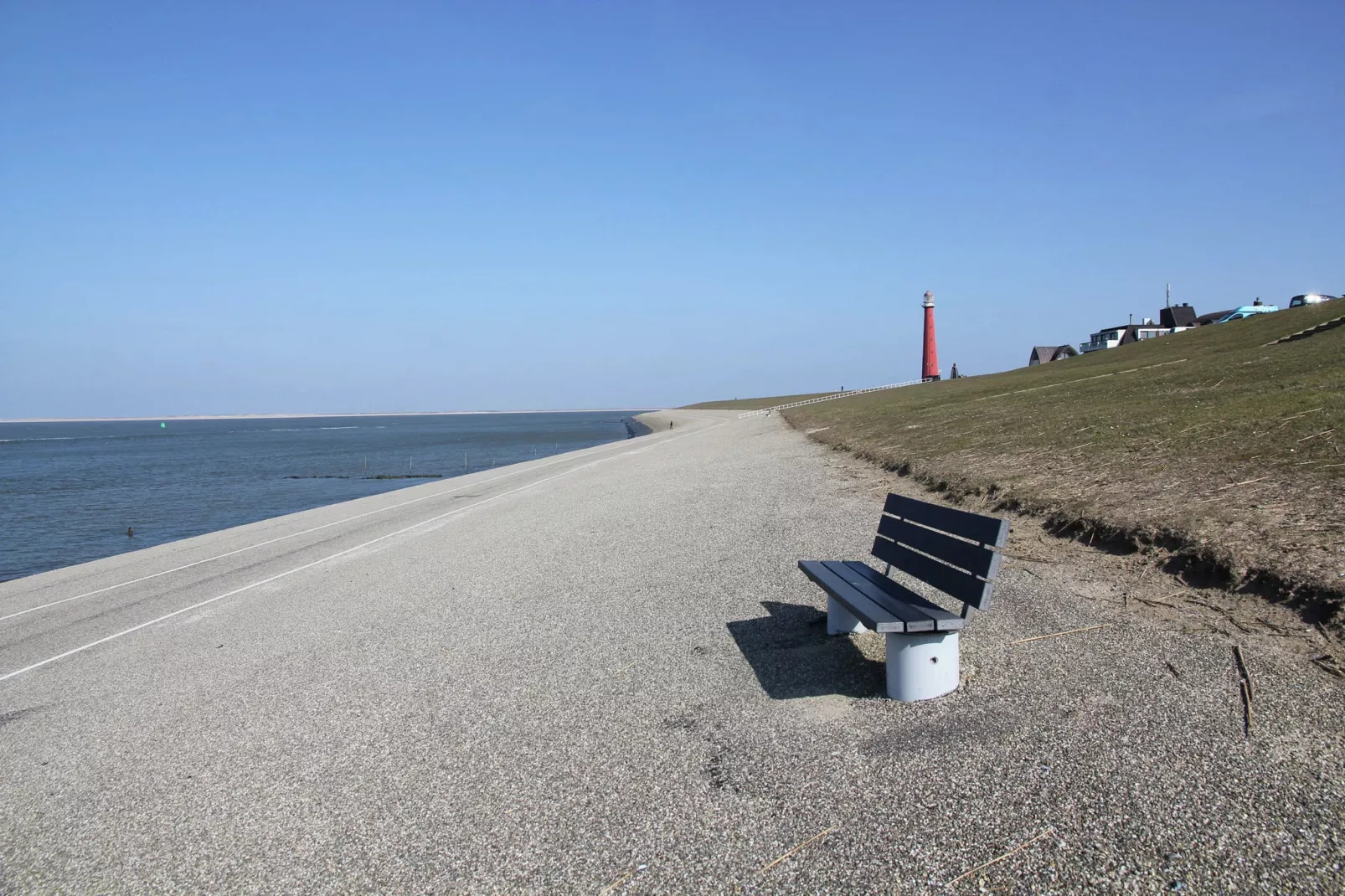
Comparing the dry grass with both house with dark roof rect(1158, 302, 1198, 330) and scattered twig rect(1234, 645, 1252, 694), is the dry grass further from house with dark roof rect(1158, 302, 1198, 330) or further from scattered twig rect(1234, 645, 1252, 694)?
scattered twig rect(1234, 645, 1252, 694)

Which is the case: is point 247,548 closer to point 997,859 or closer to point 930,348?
point 997,859

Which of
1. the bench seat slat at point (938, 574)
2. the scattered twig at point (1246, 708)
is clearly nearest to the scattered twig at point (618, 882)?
the bench seat slat at point (938, 574)

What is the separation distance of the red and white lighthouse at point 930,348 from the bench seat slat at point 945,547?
84290 mm

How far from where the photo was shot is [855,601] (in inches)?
181

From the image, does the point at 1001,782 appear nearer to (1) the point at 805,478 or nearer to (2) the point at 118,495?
(1) the point at 805,478

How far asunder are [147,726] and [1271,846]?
543cm

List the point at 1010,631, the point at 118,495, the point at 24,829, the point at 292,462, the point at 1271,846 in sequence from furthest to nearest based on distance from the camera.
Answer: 1. the point at 292,462
2. the point at 118,495
3. the point at 1010,631
4. the point at 24,829
5. the point at 1271,846

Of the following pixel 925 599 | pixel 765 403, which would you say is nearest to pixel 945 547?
pixel 925 599

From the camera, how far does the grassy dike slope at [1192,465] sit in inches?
206

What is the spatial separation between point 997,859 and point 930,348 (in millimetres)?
89891

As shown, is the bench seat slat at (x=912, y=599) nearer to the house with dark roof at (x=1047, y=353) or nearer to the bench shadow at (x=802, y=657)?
the bench shadow at (x=802, y=657)

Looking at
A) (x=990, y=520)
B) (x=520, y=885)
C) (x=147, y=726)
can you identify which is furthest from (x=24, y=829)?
(x=990, y=520)

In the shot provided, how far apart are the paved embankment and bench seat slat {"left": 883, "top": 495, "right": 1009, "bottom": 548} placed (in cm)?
73

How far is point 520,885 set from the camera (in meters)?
3.00
